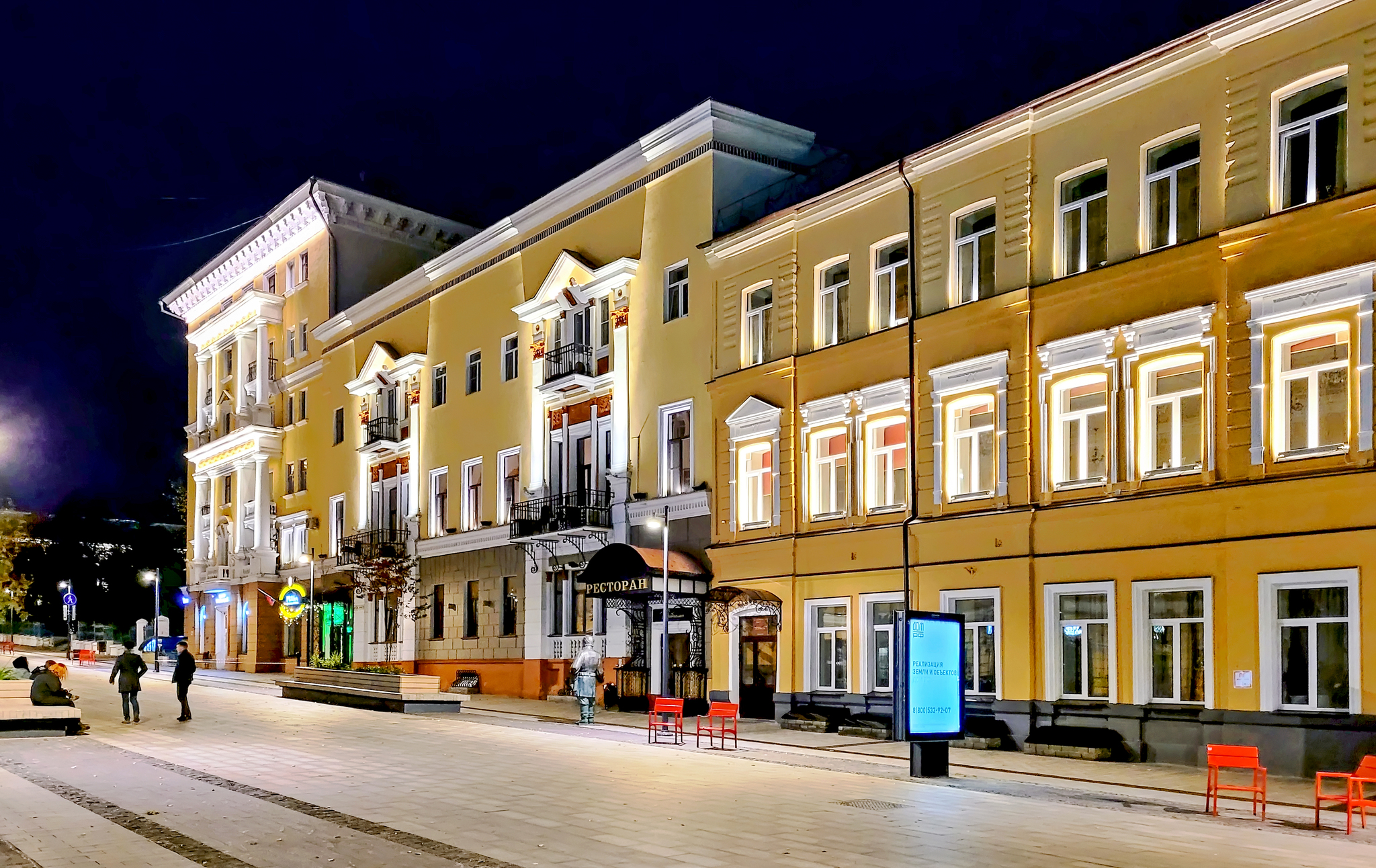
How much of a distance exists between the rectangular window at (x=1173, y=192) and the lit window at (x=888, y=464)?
23.6 feet

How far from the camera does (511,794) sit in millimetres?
17328

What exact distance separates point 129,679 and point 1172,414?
71.9 feet

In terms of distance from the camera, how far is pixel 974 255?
2811 cm

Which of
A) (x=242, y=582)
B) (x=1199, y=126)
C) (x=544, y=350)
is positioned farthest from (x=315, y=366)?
(x=1199, y=126)

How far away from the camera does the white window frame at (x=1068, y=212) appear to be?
25500 millimetres

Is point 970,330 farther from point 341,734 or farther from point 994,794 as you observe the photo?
point 341,734

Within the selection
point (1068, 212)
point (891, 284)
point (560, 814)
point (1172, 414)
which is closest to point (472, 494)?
point (891, 284)

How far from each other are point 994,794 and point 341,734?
14.2 meters

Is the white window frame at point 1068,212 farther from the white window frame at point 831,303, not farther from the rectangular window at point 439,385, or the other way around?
the rectangular window at point 439,385

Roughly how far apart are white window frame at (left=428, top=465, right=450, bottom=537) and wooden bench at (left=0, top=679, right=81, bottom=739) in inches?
888

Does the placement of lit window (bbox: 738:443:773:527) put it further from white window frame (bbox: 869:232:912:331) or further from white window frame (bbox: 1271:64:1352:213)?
white window frame (bbox: 1271:64:1352:213)

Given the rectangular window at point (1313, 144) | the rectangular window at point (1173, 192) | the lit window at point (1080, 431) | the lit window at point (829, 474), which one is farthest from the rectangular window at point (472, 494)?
the rectangular window at point (1313, 144)

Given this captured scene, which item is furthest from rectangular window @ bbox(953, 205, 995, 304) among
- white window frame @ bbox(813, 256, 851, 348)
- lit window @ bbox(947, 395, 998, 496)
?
white window frame @ bbox(813, 256, 851, 348)

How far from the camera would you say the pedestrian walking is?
2902 cm
